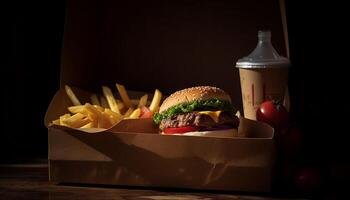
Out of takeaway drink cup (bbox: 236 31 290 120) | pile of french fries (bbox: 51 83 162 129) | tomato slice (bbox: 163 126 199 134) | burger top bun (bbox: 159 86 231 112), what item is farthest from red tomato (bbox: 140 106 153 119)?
takeaway drink cup (bbox: 236 31 290 120)

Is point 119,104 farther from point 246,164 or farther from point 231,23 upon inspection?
point 246,164

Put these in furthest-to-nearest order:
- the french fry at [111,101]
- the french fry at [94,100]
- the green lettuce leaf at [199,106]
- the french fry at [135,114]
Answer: the french fry at [94,100] < the french fry at [111,101] < the french fry at [135,114] < the green lettuce leaf at [199,106]

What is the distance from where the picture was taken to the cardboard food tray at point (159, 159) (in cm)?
156

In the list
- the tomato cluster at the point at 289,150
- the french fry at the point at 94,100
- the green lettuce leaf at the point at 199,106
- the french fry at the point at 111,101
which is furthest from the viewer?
the french fry at the point at 94,100

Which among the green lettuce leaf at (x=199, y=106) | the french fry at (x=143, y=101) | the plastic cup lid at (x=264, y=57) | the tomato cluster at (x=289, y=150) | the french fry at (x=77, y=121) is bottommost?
the tomato cluster at (x=289, y=150)

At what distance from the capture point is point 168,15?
89.0 inches

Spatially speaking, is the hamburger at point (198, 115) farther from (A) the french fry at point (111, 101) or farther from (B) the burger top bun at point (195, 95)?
(A) the french fry at point (111, 101)

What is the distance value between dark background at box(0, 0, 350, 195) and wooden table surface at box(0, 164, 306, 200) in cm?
36

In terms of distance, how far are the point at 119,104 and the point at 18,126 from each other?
17.5 inches

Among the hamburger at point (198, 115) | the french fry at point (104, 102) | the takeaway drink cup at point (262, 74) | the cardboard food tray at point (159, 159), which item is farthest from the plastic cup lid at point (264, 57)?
the french fry at point (104, 102)

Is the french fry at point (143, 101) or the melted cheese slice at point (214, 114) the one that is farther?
the french fry at point (143, 101)

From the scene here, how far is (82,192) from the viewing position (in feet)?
5.41

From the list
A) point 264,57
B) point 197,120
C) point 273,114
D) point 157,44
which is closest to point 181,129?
point 197,120

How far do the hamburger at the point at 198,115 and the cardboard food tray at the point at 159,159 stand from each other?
10 centimetres
